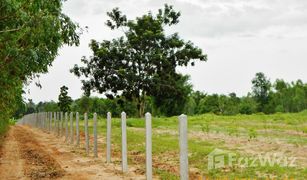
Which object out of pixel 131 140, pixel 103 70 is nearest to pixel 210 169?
pixel 131 140

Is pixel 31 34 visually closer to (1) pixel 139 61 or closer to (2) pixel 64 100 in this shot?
(1) pixel 139 61

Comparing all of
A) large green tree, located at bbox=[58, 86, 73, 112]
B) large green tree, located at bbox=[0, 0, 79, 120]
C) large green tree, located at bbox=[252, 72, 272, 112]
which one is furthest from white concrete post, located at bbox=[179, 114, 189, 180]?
large green tree, located at bbox=[252, 72, 272, 112]

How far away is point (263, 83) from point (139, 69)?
72.5 meters

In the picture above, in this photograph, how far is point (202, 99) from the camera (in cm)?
12150

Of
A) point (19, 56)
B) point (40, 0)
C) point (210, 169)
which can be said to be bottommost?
point (210, 169)

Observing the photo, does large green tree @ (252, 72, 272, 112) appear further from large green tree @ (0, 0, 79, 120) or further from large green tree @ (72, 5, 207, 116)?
large green tree @ (0, 0, 79, 120)

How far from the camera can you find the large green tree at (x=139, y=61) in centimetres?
4734

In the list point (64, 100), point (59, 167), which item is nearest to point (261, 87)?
point (64, 100)

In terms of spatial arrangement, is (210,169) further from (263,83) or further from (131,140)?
(263,83)

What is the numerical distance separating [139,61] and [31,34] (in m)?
36.4

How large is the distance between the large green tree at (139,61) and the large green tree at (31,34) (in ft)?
106

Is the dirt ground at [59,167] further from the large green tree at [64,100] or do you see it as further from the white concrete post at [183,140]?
the large green tree at [64,100]

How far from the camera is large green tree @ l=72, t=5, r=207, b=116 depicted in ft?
155

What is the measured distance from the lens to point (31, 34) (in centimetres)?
1244
